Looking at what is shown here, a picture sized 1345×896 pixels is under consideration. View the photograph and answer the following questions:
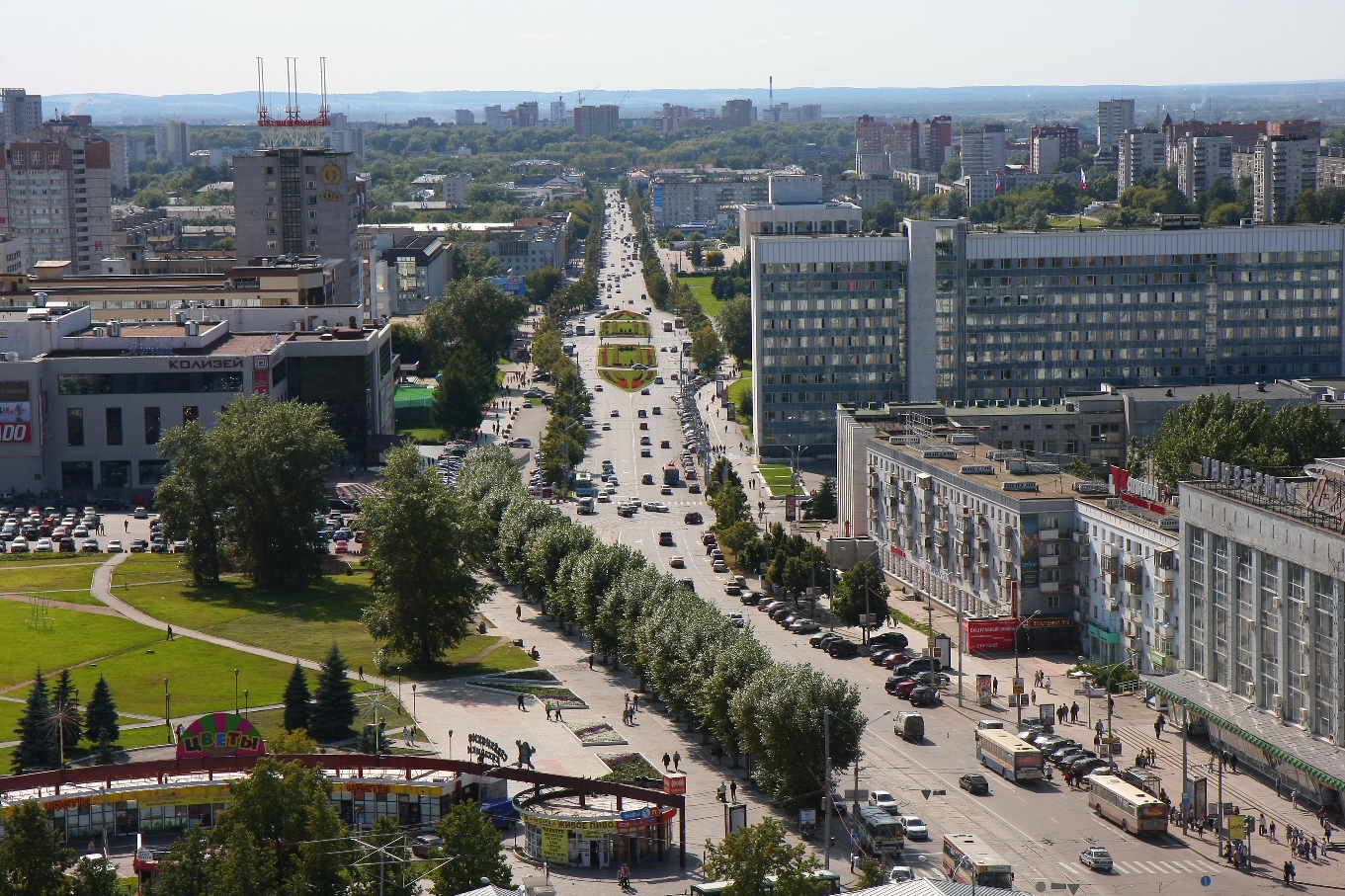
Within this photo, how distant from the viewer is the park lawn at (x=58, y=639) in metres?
102

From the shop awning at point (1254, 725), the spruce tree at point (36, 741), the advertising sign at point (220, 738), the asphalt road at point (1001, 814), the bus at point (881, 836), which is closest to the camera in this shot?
the asphalt road at point (1001, 814)

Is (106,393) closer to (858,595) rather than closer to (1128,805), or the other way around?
(858,595)

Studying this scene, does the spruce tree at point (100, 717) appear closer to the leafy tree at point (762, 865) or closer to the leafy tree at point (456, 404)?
the leafy tree at point (762, 865)

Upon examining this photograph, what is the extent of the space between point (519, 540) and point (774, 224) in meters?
70.6

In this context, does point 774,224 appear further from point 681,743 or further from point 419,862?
point 419,862

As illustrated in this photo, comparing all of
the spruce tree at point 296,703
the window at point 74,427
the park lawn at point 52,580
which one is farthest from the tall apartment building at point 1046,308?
the spruce tree at point 296,703

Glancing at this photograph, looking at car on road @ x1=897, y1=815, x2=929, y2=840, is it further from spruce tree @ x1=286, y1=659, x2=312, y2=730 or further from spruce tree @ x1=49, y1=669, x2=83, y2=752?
spruce tree @ x1=49, y1=669, x2=83, y2=752

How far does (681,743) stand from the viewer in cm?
8869

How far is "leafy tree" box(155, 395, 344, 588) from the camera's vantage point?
408 ft

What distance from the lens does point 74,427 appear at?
508 ft

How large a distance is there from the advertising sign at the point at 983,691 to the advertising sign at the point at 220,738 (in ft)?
122

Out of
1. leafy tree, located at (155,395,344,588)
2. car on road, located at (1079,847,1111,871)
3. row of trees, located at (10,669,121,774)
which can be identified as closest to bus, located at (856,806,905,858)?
car on road, located at (1079,847,1111,871)

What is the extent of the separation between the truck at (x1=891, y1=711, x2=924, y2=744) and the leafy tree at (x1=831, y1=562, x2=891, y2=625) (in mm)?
19875

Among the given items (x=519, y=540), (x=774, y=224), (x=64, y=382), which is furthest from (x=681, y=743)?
(x=774, y=224)
